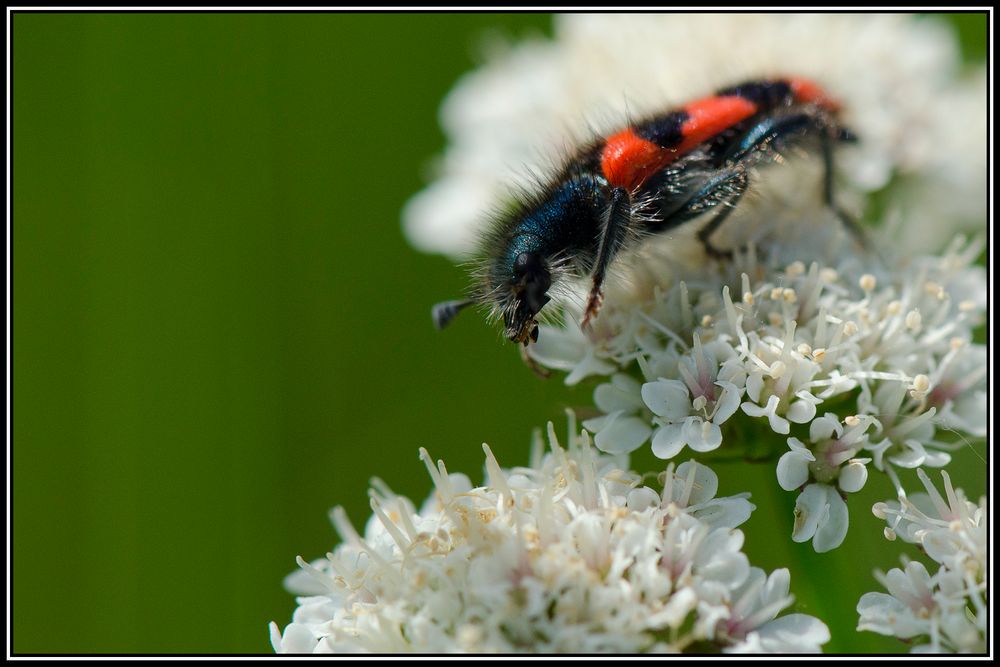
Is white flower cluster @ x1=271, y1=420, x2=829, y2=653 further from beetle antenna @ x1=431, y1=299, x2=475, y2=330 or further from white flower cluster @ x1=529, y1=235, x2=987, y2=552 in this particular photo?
beetle antenna @ x1=431, y1=299, x2=475, y2=330

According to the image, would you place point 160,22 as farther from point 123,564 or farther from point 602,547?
point 602,547

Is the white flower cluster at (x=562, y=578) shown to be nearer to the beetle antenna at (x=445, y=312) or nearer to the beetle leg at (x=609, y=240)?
the beetle leg at (x=609, y=240)

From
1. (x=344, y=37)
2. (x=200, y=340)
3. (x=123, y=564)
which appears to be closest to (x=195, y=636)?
(x=123, y=564)

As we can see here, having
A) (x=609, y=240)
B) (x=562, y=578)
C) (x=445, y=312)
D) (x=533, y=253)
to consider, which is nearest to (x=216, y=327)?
(x=445, y=312)

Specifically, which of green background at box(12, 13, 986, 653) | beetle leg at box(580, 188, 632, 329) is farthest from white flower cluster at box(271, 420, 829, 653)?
green background at box(12, 13, 986, 653)

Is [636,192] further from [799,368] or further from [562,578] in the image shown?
[562,578]

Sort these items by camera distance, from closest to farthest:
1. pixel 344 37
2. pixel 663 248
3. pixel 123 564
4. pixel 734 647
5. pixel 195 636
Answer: pixel 734 647, pixel 663 248, pixel 195 636, pixel 123 564, pixel 344 37

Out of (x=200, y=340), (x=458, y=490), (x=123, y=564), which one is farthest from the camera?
(x=200, y=340)
